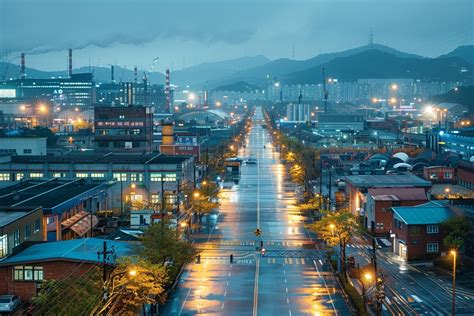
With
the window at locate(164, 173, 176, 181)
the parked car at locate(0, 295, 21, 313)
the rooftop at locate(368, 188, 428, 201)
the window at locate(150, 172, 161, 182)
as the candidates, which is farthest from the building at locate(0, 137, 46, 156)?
the parked car at locate(0, 295, 21, 313)

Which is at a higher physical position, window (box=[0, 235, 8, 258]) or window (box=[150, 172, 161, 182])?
window (box=[150, 172, 161, 182])

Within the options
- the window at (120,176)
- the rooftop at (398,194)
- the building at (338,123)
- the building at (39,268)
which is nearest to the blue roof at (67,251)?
the building at (39,268)

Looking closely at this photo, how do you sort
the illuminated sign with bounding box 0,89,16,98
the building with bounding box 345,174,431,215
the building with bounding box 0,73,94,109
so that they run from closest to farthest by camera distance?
the building with bounding box 345,174,431,215 < the illuminated sign with bounding box 0,89,16,98 < the building with bounding box 0,73,94,109

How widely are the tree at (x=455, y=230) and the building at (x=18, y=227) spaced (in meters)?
11.7

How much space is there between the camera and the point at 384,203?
28484mm

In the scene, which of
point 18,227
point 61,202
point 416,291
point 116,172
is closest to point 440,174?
point 116,172

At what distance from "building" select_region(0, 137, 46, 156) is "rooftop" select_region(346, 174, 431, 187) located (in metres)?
20.1

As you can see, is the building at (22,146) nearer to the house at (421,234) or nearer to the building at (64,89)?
the house at (421,234)

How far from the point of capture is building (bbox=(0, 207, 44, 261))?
63.2ft

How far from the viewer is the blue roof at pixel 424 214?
24188mm

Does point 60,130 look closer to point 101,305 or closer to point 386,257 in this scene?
point 386,257

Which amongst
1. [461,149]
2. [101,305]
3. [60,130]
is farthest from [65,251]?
[60,130]

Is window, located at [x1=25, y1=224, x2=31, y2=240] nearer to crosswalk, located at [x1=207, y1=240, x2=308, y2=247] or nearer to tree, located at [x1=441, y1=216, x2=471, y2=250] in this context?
crosswalk, located at [x1=207, y1=240, x2=308, y2=247]

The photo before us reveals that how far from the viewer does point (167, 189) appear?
36.8 meters
